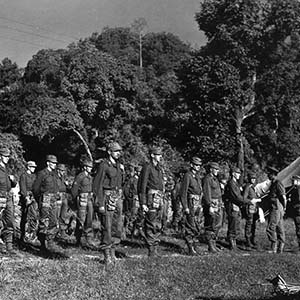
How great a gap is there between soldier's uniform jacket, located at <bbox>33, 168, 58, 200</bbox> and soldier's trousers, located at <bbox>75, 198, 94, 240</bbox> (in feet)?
3.81

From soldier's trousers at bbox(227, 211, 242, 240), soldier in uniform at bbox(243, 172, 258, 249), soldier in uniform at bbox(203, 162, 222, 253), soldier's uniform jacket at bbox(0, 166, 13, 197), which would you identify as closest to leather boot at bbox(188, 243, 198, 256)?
soldier in uniform at bbox(203, 162, 222, 253)

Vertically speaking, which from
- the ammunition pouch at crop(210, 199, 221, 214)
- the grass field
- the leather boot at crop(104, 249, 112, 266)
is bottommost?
the grass field

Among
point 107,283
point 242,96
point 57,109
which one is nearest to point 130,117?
point 57,109

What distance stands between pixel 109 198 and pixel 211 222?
10.9 ft

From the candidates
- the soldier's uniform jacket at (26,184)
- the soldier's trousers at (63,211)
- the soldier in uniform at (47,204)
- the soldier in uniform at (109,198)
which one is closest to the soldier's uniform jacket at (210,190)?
the soldier in uniform at (109,198)

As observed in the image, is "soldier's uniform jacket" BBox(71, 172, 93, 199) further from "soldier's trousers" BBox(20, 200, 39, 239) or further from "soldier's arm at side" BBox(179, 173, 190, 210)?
"soldier's arm at side" BBox(179, 173, 190, 210)

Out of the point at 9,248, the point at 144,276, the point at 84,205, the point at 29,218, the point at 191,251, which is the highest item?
the point at 84,205

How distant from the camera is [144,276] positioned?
9711 mm

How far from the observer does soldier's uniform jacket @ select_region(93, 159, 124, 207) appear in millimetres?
10312

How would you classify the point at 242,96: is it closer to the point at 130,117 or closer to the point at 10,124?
the point at 130,117

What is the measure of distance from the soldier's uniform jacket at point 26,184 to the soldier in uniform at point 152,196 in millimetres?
2982

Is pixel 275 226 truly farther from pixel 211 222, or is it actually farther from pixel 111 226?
pixel 111 226

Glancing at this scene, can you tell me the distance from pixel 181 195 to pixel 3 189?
3.51 meters

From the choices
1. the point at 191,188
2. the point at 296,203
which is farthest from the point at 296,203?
the point at 191,188
